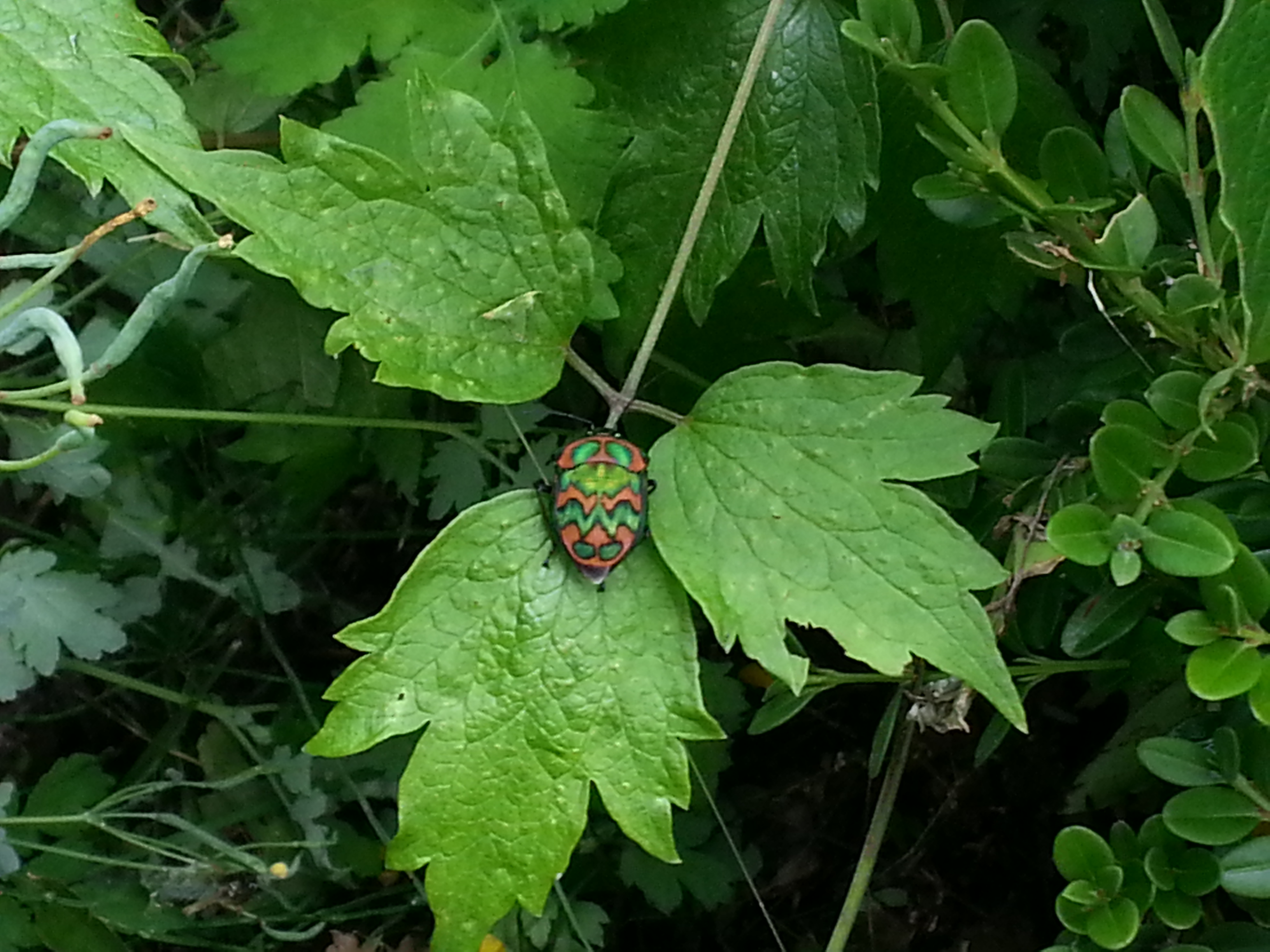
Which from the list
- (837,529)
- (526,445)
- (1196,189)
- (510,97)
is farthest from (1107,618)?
(510,97)

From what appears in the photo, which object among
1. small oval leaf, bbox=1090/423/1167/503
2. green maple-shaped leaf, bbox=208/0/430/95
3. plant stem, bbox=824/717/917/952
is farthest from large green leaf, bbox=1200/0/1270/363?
green maple-shaped leaf, bbox=208/0/430/95

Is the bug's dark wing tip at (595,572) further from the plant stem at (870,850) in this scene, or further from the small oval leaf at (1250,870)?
the small oval leaf at (1250,870)

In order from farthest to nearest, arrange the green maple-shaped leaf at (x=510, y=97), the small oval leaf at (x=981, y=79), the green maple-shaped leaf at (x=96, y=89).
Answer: the green maple-shaped leaf at (x=510, y=97) < the green maple-shaped leaf at (x=96, y=89) < the small oval leaf at (x=981, y=79)

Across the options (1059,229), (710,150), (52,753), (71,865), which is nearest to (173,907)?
(71,865)

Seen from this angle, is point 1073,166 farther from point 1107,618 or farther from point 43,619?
point 43,619

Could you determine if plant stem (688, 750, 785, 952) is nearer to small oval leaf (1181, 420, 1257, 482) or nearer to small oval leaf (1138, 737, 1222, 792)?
small oval leaf (1138, 737, 1222, 792)

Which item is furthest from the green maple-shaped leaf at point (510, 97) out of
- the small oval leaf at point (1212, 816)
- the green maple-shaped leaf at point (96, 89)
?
the small oval leaf at point (1212, 816)

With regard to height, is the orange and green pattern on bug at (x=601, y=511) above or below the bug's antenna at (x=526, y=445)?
above
